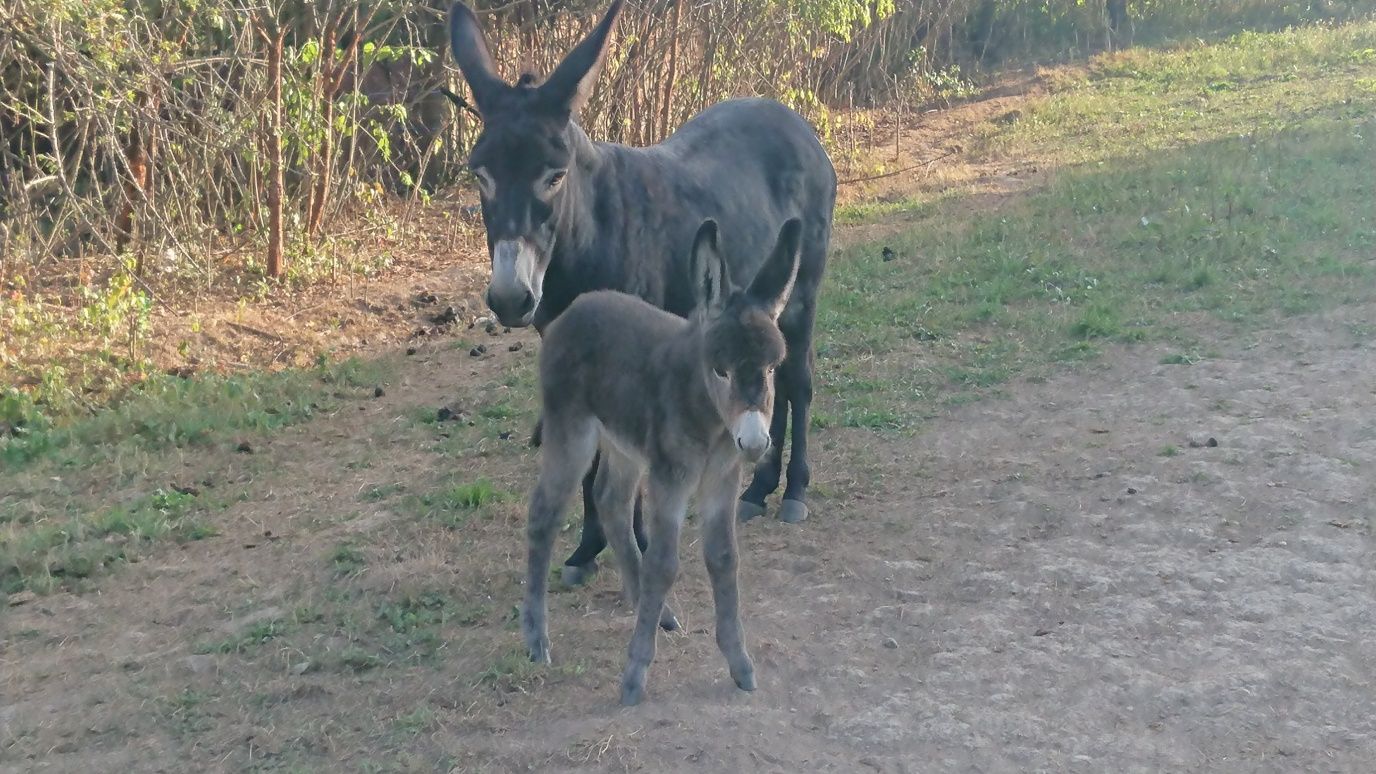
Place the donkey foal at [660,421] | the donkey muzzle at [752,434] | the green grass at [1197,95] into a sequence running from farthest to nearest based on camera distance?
the green grass at [1197,95] < the donkey foal at [660,421] < the donkey muzzle at [752,434]

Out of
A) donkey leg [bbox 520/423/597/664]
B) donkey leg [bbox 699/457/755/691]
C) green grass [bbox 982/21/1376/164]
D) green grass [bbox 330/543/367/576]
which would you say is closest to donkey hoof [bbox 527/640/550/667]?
donkey leg [bbox 520/423/597/664]

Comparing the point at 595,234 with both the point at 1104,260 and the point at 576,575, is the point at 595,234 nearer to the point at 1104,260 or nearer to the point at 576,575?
the point at 576,575

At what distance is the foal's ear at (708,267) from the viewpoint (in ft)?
13.3

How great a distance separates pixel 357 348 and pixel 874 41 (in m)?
9.52

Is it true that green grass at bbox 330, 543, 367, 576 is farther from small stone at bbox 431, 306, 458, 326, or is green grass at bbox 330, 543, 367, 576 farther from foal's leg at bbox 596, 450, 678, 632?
small stone at bbox 431, 306, 458, 326

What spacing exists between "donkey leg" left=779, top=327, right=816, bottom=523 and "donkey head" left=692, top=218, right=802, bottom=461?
2.04 m

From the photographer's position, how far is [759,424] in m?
3.78

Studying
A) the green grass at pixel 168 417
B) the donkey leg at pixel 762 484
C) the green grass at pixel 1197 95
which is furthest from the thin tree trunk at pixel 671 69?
the donkey leg at pixel 762 484

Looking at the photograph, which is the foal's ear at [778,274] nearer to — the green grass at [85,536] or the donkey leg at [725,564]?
the donkey leg at [725,564]

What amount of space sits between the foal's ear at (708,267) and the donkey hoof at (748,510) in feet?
6.96

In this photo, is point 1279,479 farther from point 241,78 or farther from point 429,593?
point 241,78

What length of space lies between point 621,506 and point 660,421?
587 mm

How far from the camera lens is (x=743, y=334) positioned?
390 cm

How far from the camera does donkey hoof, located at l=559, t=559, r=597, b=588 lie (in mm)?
5262
